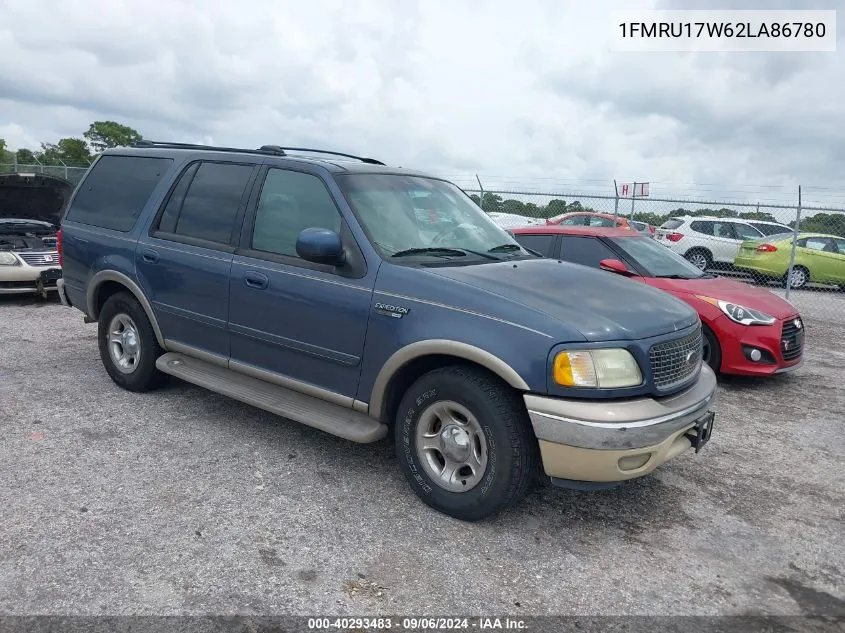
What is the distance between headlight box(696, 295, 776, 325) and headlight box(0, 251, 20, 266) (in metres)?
8.52

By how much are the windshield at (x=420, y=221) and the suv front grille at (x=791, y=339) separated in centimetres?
316

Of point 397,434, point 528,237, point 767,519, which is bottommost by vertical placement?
point 767,519

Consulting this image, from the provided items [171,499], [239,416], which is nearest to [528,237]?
[239,416]

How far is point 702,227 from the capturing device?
16219 millimetres

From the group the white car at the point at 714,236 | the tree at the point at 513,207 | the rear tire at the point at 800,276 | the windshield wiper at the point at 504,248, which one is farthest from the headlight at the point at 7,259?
the rear tire at the point at 800,276

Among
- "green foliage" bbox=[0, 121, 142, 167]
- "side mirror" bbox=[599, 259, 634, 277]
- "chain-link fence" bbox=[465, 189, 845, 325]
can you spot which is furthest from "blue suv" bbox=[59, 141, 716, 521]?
"green foliage" bbox=[0, 121, 142, 167]

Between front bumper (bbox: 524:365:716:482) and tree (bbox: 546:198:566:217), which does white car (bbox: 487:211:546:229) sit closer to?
tree (bbox: 546:198:566:217)

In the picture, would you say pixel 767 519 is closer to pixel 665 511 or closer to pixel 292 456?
pixel 665 511

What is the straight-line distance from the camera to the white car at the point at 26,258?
862 centimetres

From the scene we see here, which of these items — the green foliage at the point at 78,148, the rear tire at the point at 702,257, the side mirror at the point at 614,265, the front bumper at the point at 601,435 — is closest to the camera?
the front bumper at the point at 601,435

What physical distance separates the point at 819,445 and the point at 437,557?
3.31 metres

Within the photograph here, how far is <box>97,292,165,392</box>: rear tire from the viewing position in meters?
4.94

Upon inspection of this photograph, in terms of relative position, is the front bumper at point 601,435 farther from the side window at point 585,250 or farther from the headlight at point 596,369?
the side window at point 585,250

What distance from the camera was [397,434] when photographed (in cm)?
354
